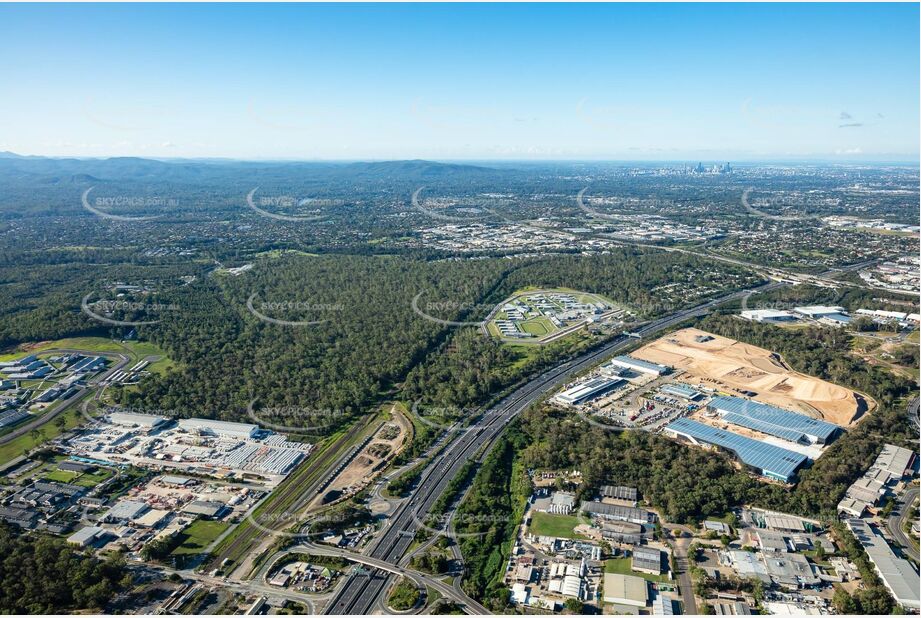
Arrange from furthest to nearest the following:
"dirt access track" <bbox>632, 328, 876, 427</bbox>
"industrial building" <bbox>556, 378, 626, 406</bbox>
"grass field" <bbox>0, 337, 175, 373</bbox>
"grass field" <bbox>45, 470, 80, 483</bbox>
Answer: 1. "grass field" <bbox>0, 337, 175, 373</bbox>
2. "industrial building" <bbox>556, 378, 626, 406</bbox>
3. "dirt access track" <bbox>632, 328, 876, 427</bbox>
4. "grass field" <bbox>45, 470, 80, 483</bbox>

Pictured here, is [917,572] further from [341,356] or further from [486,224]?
[486,224]

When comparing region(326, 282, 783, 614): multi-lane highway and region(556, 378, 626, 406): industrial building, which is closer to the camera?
region(326, 282, 783, 614): multi-lane highway

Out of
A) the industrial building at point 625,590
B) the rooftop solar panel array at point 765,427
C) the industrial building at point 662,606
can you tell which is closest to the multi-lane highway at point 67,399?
the industrial building at point 625,590

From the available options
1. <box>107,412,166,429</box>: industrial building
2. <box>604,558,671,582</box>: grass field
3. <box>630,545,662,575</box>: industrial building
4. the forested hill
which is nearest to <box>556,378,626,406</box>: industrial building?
<box>630,545,662,575</box>: industrial building

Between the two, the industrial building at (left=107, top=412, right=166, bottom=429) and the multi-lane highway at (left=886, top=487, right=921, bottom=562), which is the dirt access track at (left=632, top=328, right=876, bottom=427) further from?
the industrial building at (left=107, top=412, right=166, bottom=429)

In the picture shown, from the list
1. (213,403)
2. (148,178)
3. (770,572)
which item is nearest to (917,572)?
(770,572)

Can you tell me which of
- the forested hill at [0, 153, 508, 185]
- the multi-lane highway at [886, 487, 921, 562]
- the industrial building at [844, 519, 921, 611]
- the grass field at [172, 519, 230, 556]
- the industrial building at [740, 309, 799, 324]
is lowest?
the grass field at [172, 519, 230, 556]

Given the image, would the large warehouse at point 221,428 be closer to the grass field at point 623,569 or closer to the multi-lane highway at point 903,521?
the grass field at point 623,569

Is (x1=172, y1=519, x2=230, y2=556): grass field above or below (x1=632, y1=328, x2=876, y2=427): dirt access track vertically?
below
